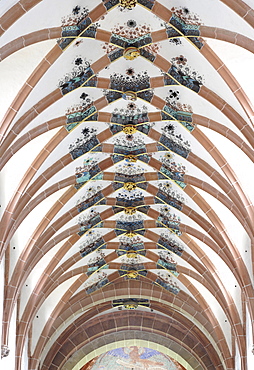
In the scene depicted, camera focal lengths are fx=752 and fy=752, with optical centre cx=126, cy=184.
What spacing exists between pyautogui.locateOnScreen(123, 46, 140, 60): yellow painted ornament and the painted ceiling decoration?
1.5 inches

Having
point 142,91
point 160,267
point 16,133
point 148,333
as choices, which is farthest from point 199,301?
point 16,133

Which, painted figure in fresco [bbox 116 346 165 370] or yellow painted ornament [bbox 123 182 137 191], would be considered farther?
painted figure in fresco [bbox 116 346 165 370]

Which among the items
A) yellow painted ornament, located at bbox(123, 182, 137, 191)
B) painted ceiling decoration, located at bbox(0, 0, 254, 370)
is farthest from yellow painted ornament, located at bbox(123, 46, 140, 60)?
yellow painted ornament, located at bbox(123, 182, 137, 191)

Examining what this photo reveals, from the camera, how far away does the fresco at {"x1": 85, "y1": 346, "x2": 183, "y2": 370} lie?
1294 inches

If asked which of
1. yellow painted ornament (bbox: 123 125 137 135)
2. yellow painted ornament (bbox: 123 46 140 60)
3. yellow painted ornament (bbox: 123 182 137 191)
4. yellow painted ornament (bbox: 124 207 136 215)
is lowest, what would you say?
yellow painted ornament (bbox: 123 46 140 60)

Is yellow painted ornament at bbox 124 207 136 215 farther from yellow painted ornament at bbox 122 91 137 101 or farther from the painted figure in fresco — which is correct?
the painted figure in fresco

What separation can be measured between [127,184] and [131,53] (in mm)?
6640

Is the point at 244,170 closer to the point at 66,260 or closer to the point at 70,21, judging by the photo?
the point at 70,21

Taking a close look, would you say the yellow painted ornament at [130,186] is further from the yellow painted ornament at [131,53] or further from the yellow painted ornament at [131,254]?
Result: the yellow painted ornament at [131,53]

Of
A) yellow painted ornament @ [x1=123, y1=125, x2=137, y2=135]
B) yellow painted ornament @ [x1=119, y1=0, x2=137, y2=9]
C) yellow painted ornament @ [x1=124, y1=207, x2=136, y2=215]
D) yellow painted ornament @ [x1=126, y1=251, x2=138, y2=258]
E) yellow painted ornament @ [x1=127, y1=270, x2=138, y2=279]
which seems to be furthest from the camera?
yellow painted ornament @ [x1=127, y1=270, x2=138, y2=279]

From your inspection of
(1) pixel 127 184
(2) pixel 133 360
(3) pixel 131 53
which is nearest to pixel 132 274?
(2) pixel 133 360

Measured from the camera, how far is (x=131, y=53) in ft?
63.1

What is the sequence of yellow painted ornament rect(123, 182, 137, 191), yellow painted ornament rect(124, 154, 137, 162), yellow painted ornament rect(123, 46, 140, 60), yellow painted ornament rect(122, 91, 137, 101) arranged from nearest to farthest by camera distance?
yellow painted ornament rect(123, 46, 140, 60), yellow painted ornament rect(122, 91, 137, 101), yellow painted ornament rect(124, 154, 137, 162), yellow painted ornament rect(123, 182, 137, 191)

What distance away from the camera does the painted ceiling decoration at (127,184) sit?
18.0 m
